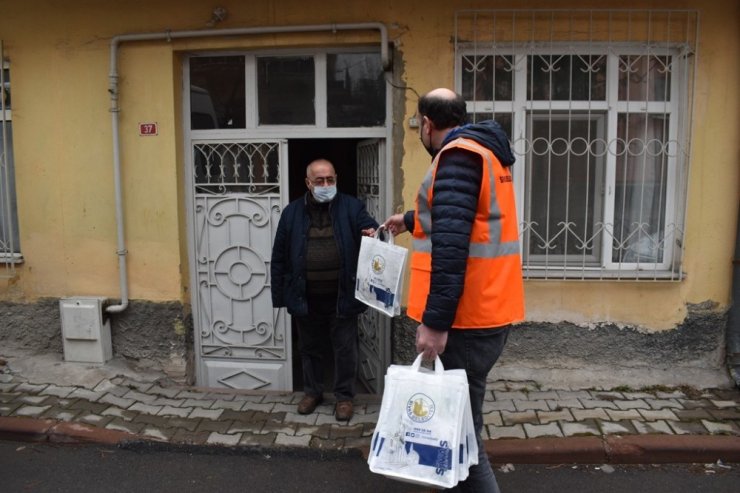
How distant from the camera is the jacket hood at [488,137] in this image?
2512 millimetres

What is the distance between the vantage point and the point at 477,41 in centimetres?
438

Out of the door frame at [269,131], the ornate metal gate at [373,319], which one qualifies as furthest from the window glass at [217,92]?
the ornate metal gate at [373,319]

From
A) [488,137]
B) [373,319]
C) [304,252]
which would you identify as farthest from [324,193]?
[488,137]

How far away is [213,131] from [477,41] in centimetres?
209

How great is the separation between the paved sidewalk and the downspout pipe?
82 centimetres

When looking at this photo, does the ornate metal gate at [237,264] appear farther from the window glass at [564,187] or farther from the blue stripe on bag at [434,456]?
the blue stripe on bag at [434,456]

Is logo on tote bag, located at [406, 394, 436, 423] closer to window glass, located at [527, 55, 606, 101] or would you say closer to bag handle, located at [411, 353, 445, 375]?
bag handle, located at [411, 353, 445, 375]

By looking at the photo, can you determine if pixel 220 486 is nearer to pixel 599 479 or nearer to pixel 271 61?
pixel 599 479

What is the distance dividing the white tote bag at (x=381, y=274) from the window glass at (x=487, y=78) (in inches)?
63.9

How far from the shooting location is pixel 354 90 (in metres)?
4.66

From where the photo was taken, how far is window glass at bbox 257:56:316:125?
4699 mm

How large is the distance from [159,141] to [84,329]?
5.14 feet

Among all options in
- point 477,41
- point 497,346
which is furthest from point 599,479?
point 477,41

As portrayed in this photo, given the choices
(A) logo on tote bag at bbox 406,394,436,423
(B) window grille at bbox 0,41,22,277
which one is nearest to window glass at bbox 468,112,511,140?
(A) logo on tote bag at bbox 406,394,436,423
